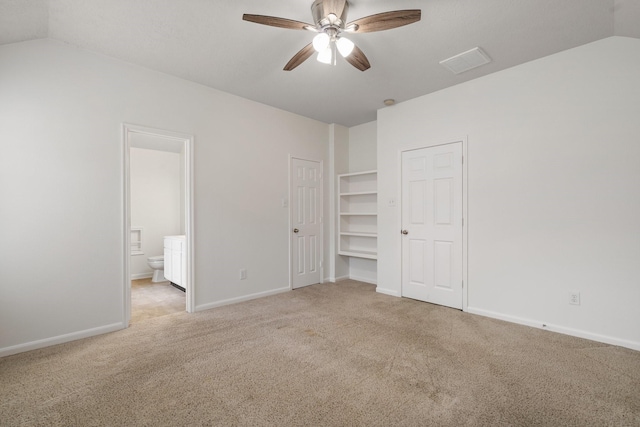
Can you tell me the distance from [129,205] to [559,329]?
175 inches

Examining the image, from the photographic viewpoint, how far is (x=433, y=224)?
12.5ft

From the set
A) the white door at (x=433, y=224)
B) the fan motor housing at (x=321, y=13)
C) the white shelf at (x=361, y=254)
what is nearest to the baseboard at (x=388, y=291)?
the white door at (x=433, y=224)

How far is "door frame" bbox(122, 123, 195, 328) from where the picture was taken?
2.98 metres

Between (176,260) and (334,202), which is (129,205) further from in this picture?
(334,202)

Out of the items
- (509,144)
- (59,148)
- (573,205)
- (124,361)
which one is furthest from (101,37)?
(573,205)

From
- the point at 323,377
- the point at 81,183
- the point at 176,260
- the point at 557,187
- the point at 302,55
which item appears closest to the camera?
the point at 323,377

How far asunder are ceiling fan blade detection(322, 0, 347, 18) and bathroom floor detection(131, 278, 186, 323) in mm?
3494

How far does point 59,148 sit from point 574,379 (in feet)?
14.8

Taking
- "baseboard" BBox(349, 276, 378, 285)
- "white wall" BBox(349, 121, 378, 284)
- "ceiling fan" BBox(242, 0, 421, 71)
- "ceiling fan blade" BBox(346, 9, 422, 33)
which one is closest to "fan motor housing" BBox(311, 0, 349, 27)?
"ceiling fan" BBox(242, 0, 421, 71)

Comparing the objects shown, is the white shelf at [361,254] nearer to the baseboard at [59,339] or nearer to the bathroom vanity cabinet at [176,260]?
the bathroom vanity cabinet at [176,260]

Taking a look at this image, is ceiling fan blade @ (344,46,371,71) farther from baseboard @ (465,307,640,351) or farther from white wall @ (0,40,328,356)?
baseboard @ (465,307,640,351)

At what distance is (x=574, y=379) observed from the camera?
206 cm

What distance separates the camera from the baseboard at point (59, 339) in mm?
2422

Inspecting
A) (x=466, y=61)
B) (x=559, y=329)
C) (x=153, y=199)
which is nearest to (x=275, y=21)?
(x=466, y=61)
